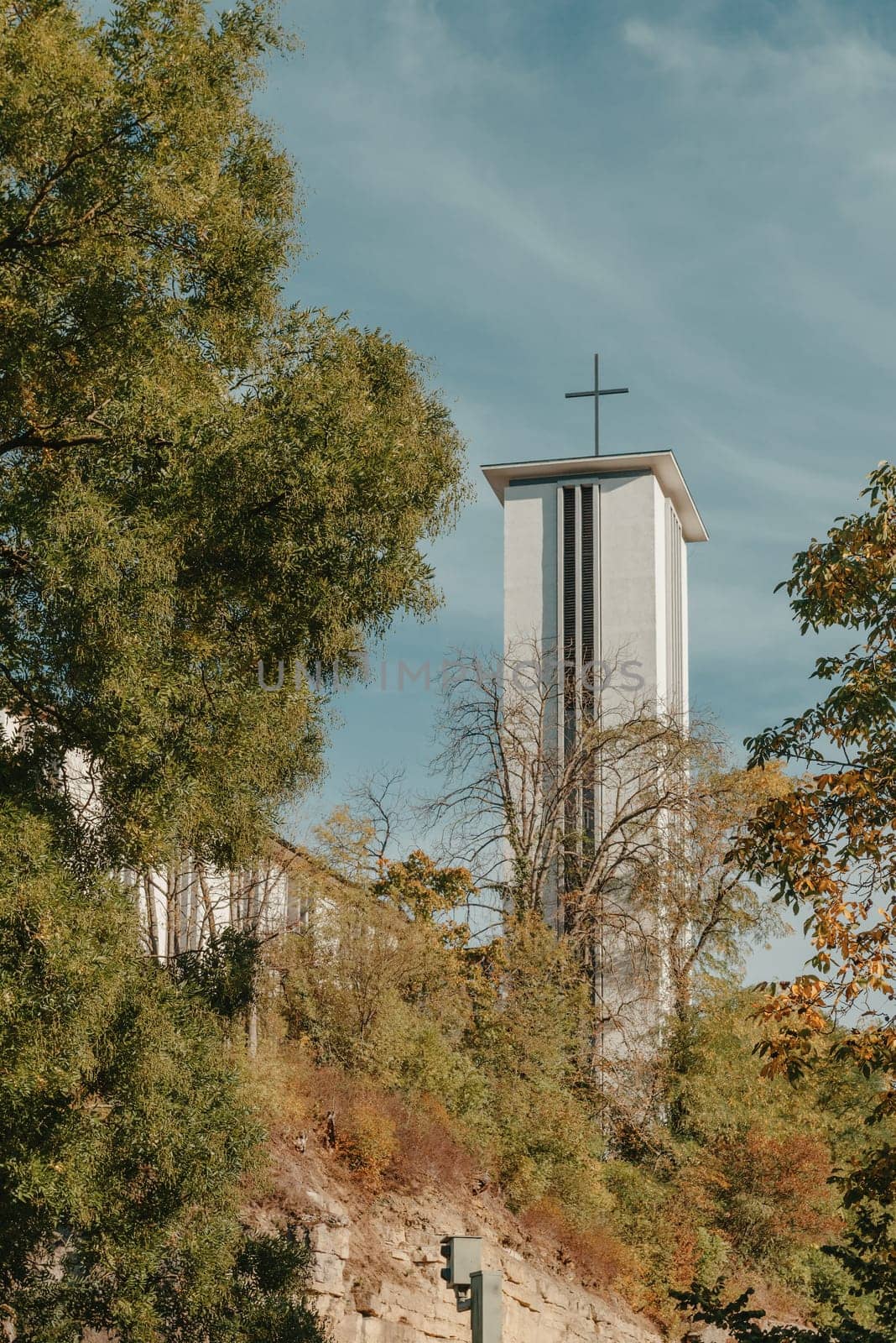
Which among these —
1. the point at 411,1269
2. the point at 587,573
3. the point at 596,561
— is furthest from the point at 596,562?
the point at 411,1269

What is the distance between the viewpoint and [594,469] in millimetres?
43562

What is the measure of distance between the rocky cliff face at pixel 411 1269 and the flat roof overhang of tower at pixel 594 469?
26622 millimetres

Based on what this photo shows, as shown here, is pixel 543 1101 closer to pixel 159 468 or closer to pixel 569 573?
pixel 159 468

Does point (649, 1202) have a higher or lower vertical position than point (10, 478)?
lower

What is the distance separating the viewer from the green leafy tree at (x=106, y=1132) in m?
9.59

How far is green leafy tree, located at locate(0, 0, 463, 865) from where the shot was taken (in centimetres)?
1035

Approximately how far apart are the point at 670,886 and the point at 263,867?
12240 millimetres

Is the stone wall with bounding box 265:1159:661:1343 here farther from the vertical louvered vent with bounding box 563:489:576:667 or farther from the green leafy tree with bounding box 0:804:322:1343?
the vertical louvered vent with bounding box 563:489:576:667

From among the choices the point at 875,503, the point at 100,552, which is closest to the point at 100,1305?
the point at 100,552

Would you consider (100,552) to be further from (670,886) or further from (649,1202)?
(670,886)

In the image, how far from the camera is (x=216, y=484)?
1077 cm

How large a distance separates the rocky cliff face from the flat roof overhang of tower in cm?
2662

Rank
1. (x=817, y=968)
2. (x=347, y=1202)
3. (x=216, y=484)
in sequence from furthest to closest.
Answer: (x=347, y=1202)
(x=216, y=484)
(x=817, y=968)

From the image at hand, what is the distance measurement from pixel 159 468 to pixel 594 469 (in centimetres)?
3355
